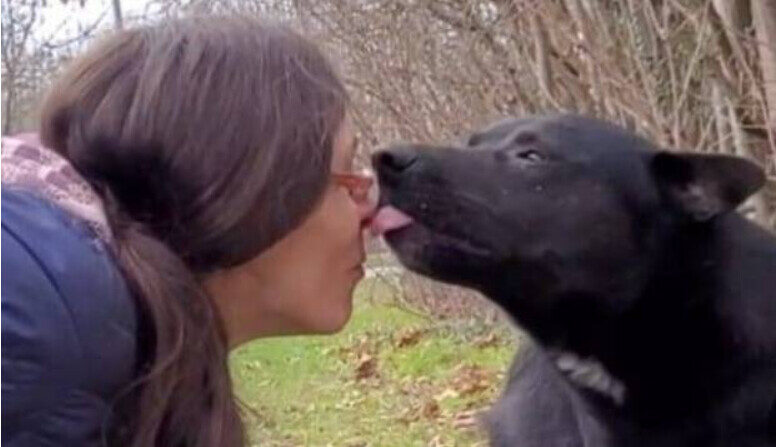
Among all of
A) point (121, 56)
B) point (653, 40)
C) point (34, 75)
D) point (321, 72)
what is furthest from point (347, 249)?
point (653, 40)

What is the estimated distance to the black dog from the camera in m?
3.34

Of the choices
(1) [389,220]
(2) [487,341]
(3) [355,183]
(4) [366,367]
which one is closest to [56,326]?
(3) [355,183]

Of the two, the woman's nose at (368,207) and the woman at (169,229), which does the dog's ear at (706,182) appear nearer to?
the woman's nose at (368,207)

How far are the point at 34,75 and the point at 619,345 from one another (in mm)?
3636

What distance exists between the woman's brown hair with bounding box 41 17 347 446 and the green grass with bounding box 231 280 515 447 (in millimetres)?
3803

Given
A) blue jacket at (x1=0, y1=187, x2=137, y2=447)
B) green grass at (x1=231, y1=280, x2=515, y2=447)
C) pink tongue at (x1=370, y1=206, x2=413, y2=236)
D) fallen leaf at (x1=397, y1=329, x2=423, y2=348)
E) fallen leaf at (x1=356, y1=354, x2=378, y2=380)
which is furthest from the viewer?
fallen leaf at (x1=397, y1=329, x2=423, y2=348)

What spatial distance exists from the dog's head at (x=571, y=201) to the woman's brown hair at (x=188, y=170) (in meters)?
0.99

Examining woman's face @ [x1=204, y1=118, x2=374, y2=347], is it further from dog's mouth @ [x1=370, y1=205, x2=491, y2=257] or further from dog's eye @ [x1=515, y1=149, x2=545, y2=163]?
dog's eye @ [x1=515, y1=149, x2=545, y2=163]

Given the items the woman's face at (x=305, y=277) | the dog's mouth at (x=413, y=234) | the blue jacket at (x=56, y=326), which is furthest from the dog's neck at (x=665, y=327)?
the blue jacket at (x=56, y=326)

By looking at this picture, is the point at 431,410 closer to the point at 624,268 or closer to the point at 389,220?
the point at 624,268

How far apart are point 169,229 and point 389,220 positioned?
944 millimetres

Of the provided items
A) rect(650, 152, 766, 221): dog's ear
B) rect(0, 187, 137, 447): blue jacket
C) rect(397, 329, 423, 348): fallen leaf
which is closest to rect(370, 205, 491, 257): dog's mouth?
rect(650, 152, 766, 221): dog's ear

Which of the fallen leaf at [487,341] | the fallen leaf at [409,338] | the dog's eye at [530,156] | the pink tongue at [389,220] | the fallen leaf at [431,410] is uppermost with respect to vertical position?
the pink tongue at [389,220]

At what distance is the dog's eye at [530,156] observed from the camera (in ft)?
11.3
